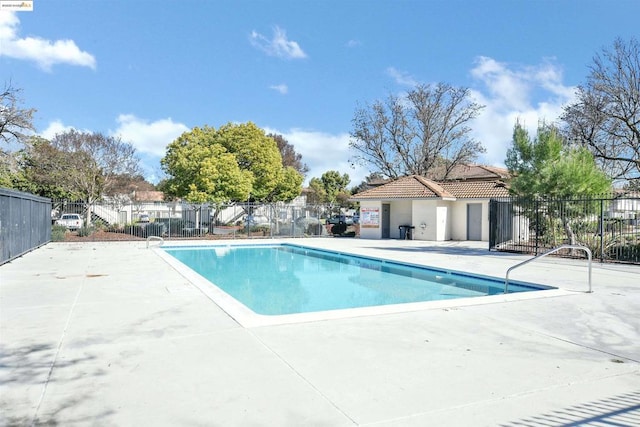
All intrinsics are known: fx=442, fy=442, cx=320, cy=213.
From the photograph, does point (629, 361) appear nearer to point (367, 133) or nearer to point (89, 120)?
point (367, 133)

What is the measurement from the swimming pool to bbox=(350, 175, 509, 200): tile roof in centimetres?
840

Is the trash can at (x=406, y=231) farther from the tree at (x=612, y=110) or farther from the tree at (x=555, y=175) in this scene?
the tree at (x=612, y=110)

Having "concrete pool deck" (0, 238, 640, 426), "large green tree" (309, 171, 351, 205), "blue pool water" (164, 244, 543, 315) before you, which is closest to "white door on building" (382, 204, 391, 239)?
"blue pool water" (164, 244, 543, 315)

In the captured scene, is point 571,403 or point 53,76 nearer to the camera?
point 571,403

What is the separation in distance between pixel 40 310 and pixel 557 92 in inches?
1039

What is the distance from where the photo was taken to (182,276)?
425 inches

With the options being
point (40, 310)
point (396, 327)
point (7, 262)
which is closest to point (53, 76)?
point (7, 262)

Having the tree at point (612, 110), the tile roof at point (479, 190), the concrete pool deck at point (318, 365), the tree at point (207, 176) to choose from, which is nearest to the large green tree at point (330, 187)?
the tree at point (207, 176)

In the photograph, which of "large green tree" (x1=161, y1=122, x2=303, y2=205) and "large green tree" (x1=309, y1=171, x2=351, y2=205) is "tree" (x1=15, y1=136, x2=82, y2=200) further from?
"large green tree" (x1=309, y1=171, x2=351, y2=205)

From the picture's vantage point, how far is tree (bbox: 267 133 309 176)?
178 feet

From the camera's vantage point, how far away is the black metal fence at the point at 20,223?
494 inches

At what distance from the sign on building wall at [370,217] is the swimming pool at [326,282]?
8.51m

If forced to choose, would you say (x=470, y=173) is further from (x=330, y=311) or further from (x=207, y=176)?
(x=330, y=311)

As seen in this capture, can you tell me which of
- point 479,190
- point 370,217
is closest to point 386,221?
point 370,217
